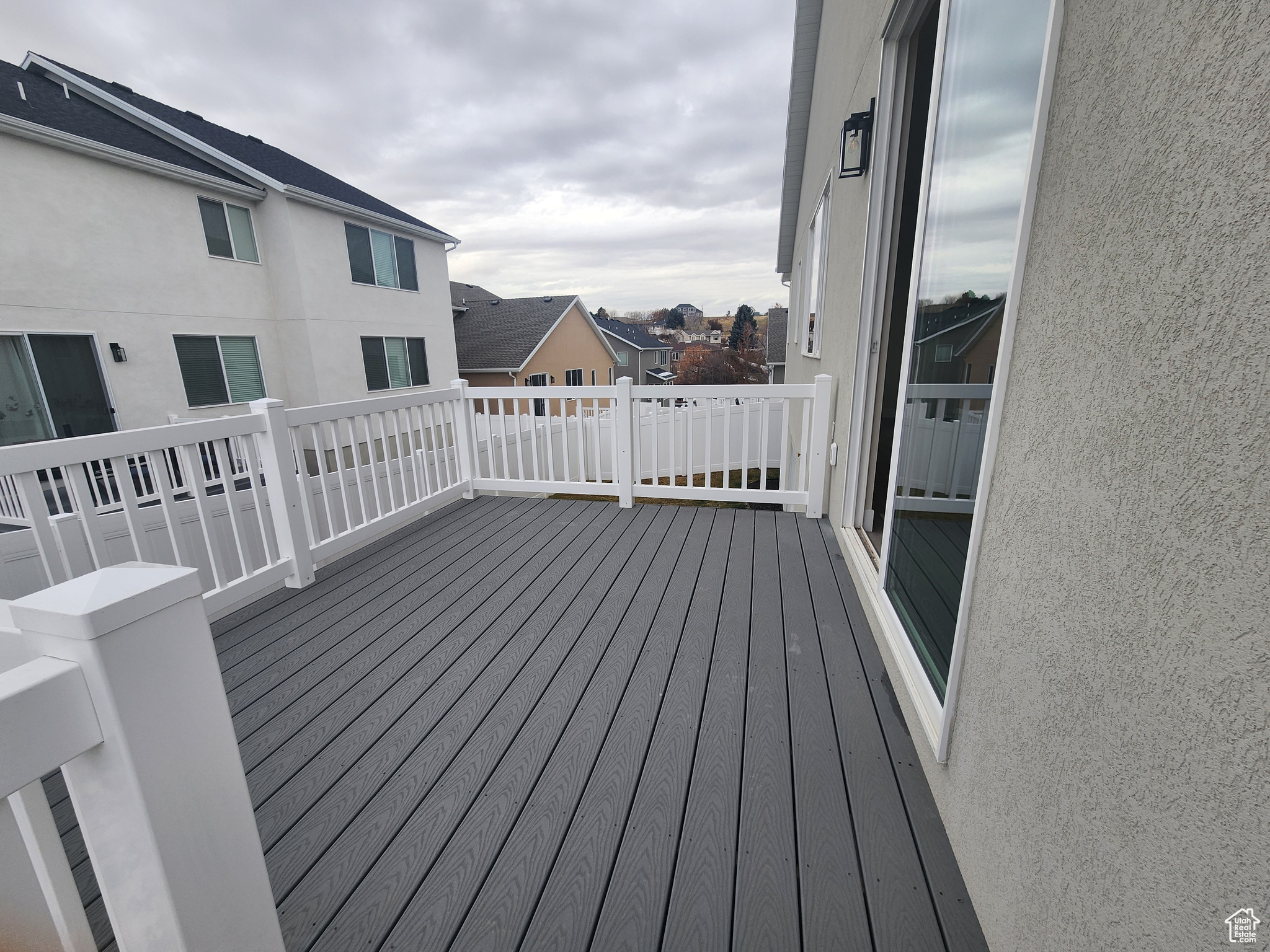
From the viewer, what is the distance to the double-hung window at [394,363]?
34.0 feet

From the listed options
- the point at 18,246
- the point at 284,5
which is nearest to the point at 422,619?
the point at 18,246

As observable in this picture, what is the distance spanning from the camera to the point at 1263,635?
50 cm

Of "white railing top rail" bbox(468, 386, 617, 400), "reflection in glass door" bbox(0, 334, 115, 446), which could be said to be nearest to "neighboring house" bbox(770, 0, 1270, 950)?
"white railing top rail" bbox(468, 386, 617, 400)

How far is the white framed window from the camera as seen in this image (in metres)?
4.25

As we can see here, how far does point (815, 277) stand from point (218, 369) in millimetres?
8903

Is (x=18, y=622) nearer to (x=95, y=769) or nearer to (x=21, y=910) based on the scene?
(x=95, y=769)

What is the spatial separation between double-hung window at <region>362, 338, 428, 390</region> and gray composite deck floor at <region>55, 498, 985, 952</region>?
8.73m

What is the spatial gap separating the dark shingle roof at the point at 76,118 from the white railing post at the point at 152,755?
9.51 m

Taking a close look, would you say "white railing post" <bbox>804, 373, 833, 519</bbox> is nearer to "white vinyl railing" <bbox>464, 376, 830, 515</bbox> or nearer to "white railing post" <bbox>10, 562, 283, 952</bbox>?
"white vinyl railing" <bbox>464, 376, 830, 515</bbox>

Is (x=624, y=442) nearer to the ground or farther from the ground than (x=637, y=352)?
nearer to the ground

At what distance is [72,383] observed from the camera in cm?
683

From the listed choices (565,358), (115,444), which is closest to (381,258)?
(565,358)

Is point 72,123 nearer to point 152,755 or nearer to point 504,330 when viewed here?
point 504,330

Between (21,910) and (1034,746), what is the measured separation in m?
1.44
